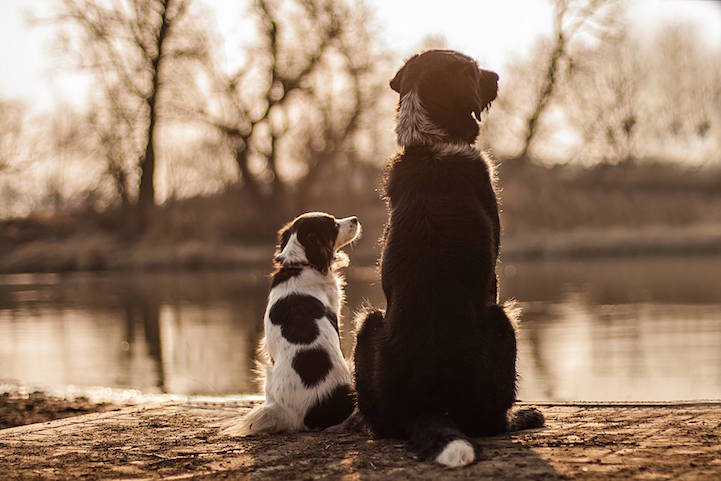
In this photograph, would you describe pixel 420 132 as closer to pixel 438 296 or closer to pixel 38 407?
pixel 438 296

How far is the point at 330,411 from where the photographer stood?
5.41 metres

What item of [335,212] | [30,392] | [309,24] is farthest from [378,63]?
[30,392]

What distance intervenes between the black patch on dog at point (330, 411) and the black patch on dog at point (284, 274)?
1.05 metres

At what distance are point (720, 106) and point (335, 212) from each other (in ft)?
97.4

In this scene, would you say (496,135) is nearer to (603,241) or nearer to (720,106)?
(603,241)

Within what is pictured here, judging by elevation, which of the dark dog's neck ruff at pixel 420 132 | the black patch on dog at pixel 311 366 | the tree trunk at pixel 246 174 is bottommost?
the black patch on dog at pixel 311 366

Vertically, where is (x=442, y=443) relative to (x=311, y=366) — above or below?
below

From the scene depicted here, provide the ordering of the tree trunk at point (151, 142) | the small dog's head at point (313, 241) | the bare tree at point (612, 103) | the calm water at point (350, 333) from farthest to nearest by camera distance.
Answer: the bare tree at point (612, 103)
the tree trunk at point (151, 142)
the calm water at point (350, 333)
the small dog's head at point (313, 241)

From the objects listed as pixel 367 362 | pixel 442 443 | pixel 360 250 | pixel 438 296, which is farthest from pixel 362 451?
pixel 360 250

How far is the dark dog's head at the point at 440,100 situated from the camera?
4.99m

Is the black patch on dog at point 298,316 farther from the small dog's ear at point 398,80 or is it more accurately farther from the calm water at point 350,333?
the calm water at point 350,333

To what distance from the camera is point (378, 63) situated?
3159 centimetres

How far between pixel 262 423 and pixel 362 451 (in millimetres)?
928

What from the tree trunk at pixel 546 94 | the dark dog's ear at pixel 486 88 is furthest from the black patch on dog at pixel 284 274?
the tree trunk at pixel 546 94
